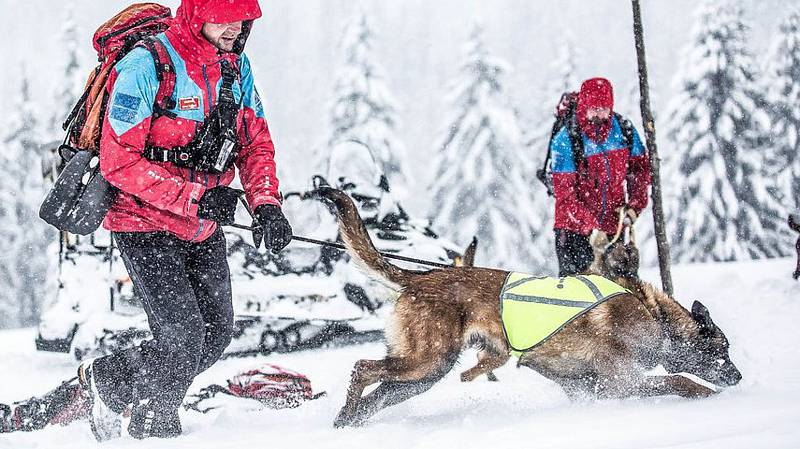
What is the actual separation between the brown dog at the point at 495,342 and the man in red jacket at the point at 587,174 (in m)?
1.47

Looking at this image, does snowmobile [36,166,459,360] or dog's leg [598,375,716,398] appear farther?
snowmobile [36,166,459,360]

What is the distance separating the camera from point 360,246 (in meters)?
3.51

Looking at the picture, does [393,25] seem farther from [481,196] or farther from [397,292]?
[397,292]

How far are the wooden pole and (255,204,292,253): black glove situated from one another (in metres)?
4.47

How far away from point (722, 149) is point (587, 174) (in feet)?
63.1

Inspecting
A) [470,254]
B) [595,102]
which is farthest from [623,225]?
[470,254]

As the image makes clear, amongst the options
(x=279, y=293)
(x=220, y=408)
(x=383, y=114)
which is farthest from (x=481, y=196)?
(x=220, y=408)

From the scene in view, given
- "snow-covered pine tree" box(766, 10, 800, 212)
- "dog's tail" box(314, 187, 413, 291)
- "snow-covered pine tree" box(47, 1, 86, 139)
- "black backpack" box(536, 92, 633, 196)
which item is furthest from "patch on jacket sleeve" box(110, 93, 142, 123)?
"snow-covered pine tree" box(766, 10, 800, 212)

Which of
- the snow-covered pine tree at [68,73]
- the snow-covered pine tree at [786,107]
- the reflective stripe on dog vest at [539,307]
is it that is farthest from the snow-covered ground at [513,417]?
the snow-covered pine tree at [68,73]

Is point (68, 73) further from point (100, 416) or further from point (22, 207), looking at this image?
point (100, 416)

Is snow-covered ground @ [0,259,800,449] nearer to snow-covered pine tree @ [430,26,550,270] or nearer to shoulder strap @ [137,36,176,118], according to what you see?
shoulder strap @ [137,36,176,118]

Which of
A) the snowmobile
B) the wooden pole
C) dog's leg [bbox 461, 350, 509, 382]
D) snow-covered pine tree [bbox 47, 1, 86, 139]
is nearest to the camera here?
dog's leg [bbox 461, 350, 509, 382]

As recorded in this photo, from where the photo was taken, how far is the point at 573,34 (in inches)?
1075

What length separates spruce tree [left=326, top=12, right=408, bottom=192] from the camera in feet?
77.2
